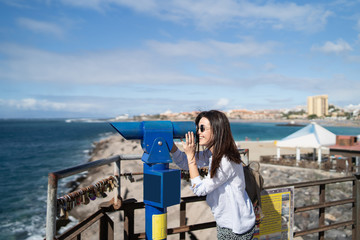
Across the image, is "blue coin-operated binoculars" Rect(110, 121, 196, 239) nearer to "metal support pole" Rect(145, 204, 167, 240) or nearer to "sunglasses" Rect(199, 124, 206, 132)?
"metal support pole" Rect(145, 204, 167, 240)

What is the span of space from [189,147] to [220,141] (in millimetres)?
226

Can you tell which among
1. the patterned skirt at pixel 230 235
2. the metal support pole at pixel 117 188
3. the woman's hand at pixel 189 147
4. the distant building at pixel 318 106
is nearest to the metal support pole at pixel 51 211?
the metal support pole at pixel 117 188

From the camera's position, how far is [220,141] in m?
1.80

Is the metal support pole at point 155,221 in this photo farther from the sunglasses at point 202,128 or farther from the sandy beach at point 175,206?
the sandy beach at point 175,206

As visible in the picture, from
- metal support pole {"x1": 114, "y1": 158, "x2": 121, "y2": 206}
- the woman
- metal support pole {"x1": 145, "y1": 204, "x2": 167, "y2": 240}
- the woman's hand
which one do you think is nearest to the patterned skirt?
the woman

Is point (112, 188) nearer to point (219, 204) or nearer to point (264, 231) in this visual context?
point (219, 204)

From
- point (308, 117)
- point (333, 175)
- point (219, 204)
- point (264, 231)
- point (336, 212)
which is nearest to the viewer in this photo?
point (219, 204)

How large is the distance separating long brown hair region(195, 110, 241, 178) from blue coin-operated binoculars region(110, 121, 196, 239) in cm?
28

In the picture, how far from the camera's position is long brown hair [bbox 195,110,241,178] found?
68.8 inches

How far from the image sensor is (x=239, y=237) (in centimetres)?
182

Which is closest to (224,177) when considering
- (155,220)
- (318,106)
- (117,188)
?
(155,220)

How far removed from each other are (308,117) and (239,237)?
182 meters

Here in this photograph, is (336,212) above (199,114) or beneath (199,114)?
beneath

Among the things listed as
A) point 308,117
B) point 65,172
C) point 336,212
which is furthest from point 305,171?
point 308,117
